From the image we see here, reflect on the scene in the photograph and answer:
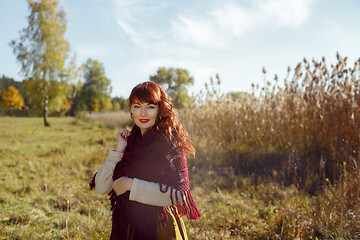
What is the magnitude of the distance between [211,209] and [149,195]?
1.93 m

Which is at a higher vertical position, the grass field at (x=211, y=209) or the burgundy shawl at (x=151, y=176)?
the burgundy shawl at (x=151, y=176)

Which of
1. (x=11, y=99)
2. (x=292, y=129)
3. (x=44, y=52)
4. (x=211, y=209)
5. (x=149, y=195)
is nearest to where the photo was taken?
(x=149, y=195)

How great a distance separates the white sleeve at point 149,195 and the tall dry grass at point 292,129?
247 centimetres

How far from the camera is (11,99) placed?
3425 cm

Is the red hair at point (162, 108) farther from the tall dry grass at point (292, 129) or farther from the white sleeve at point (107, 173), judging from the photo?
the tall dry grass at point (292, 129)

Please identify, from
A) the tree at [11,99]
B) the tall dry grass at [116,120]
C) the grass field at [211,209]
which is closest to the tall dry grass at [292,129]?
the grass field at [211,209]

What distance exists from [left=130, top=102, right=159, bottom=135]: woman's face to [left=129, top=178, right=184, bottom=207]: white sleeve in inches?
12.0

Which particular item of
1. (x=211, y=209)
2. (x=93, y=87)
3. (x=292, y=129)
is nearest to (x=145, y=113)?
(x=211, y=209)

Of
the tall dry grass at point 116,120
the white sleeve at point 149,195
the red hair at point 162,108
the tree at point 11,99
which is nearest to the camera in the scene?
the white sleeve at point 149,195

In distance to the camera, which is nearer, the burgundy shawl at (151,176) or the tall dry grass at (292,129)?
the burgundy shawl at (151,176)

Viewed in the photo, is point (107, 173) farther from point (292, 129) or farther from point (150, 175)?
point (292, 129)

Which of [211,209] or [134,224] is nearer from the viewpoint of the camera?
[134,224]

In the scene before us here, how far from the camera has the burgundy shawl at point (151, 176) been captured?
122 centimetres

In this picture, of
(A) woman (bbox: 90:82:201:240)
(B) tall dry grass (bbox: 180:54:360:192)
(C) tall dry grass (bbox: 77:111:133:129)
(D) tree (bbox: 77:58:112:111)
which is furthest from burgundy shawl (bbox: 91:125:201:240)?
(D) tree (bbox: 77:58:112:111)
